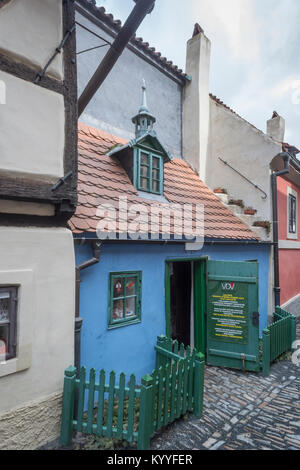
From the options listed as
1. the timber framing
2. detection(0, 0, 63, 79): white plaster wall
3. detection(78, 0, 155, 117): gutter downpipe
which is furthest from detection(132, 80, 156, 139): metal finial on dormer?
detection(0, 0, 63, 79): white plaster wall

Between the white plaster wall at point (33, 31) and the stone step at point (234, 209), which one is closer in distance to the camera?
the white plaster wall at point (33, 31)

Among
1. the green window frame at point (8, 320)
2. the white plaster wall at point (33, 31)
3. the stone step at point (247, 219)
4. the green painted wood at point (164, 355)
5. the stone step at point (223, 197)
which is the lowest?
the green painted wood at point (164, 355)

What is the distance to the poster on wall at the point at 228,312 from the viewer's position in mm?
5969

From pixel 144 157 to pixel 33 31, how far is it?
3192 mm

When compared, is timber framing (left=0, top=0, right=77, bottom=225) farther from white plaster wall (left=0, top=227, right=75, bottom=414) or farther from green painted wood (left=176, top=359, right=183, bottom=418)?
green painted wood (left=176, top=359, right=183, bottom=418)

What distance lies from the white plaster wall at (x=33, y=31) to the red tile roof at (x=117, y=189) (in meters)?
1.95

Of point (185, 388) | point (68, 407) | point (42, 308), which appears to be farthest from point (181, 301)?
point (42, 308)

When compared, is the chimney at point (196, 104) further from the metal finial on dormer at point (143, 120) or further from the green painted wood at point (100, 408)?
the green painted wood at point (100, 408)

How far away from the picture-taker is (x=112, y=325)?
4.71 meters

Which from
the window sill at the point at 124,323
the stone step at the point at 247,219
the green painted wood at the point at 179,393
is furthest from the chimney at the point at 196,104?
the green painted wood at the point at 179,393

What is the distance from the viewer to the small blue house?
4.54m

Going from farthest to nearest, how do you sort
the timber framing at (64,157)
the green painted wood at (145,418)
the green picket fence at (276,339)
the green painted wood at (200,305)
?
1. the green painted wood at (200,305)
2. the green picket fence at (276,339)
3. the green painted wood at (145,418)
4. the timber framing at (64,157)
